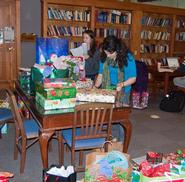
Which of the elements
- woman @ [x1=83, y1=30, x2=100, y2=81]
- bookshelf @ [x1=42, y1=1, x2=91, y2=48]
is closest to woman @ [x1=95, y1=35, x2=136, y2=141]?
woman @ [x1=83, y1=30, x2=100, y2=81]

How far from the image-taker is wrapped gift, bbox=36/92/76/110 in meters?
2.44

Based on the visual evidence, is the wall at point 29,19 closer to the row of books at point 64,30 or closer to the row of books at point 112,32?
the row of books at point 64,30

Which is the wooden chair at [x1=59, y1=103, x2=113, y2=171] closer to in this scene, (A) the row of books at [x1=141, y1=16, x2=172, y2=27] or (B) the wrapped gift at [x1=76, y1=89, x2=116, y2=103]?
(B) the wrapped gift at [x1=76, y1=89, x2=116, y2=103]

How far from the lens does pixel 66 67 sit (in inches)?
117

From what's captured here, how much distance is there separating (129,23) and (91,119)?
467 cm

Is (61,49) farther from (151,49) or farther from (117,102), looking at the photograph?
(151,49)

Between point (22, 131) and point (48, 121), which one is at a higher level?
point (48, 121)

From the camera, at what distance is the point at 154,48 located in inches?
289

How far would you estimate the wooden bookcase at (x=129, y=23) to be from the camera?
238 inches

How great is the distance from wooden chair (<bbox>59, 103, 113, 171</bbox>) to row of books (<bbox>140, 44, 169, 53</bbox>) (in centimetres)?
476

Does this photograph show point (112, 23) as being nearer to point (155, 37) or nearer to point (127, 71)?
point (155, 37)

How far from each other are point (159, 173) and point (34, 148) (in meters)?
1.81

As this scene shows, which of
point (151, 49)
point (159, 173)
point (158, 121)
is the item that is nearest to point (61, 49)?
point (159, 173)

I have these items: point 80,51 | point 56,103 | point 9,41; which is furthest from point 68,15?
point 56,103
